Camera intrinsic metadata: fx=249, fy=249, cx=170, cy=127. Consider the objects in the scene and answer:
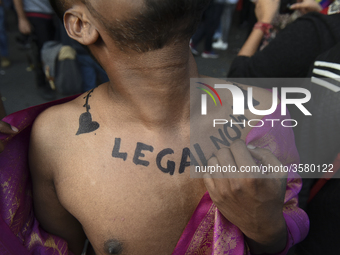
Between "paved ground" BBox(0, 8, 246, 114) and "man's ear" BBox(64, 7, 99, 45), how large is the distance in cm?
306

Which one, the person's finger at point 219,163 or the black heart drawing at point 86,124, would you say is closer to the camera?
the person's finger at point 219,163

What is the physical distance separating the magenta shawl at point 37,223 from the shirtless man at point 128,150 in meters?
0.05

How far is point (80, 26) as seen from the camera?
89cm

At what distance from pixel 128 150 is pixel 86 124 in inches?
8.3

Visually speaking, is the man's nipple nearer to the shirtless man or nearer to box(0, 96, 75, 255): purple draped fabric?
the shirtless man

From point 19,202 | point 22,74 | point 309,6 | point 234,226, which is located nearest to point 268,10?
Answer: point 309,6

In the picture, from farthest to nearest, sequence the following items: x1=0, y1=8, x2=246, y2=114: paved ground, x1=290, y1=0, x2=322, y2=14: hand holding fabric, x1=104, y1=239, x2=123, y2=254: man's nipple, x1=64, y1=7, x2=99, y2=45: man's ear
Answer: x1=0, y1=8, x2=246, y2=114: paved ground
x1=290, y1=0, x2=322, y2=14: hand holding fabric
x1=104, y1=239, x2=123, y2=254: man's nipple
x1=64, y1=7, x2=99, y2=45: man's ear

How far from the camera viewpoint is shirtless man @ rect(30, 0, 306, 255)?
2.77ft

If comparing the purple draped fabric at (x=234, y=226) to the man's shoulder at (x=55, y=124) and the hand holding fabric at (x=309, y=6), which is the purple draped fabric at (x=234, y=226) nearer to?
the man's shoulder at (x=55, y=124)

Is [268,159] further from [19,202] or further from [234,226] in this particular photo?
[19,202]

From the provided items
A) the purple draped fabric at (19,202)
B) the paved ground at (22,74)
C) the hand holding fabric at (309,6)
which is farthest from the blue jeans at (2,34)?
the hand holding fabric at (309,6)

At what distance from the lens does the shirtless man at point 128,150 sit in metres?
0.84

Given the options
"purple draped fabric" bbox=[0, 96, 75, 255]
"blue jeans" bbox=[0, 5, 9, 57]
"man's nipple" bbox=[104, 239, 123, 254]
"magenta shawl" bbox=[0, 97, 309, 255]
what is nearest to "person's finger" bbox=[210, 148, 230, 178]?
"magenta shawl" bbox=[0, 97, 309, 255]

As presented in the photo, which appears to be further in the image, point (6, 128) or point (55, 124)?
point (55, 124)
